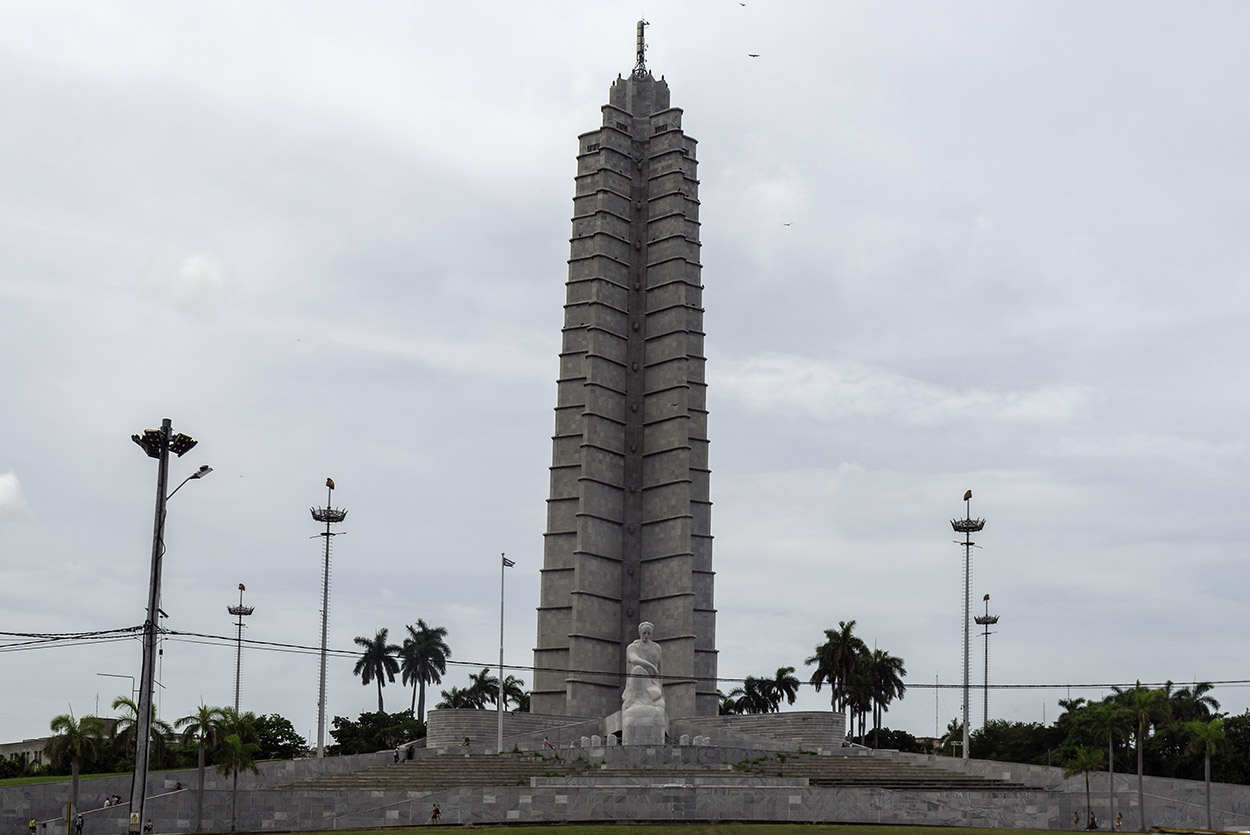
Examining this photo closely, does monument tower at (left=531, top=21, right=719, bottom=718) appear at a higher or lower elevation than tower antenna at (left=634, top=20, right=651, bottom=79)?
lower

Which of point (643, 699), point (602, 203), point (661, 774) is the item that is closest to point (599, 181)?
point (602, 203)

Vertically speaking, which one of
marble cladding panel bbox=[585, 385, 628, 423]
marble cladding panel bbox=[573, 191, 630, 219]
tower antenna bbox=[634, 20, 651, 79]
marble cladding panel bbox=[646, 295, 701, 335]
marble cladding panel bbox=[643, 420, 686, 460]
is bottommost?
marble cladding panel bbox=[643, 420, 686, 460]

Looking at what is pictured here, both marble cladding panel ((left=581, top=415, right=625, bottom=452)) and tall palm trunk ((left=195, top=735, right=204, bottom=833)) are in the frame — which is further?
marble cladding panel ((left=581, top=415, right=625, bottom=452))

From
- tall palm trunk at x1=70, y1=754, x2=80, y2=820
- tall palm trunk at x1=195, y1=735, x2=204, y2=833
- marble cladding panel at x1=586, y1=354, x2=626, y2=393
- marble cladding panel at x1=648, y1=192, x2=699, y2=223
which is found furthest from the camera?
marble cladding panel at x1=648, y1=192, x2=699, y2=223

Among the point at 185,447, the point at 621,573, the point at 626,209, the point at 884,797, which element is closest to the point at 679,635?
the point at 621,573

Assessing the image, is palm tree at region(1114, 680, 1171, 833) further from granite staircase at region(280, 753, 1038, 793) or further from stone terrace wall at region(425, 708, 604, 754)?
stone terrace wall at region(425, 708, 604, 754)

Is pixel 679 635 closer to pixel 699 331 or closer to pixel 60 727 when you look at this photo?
pixel 699 331

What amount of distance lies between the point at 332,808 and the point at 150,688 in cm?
1777

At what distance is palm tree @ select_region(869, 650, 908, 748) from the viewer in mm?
89312

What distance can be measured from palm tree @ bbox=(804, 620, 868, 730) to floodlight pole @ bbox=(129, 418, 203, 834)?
64.3 m

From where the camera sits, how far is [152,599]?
28781 mm

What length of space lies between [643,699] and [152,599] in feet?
126

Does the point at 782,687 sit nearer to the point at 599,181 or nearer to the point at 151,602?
the point at 599,181

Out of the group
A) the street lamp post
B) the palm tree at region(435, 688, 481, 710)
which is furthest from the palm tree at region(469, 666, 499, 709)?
the street lamp post
